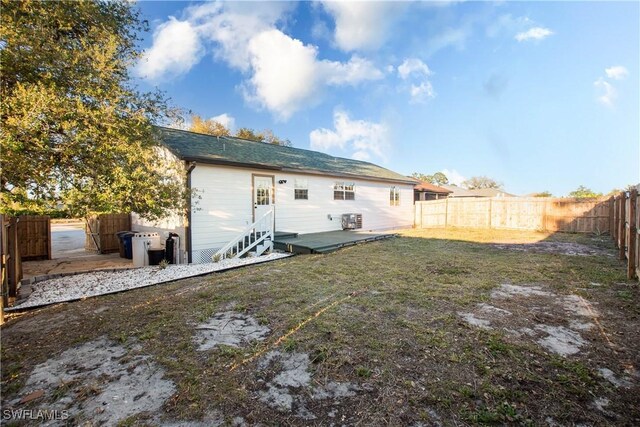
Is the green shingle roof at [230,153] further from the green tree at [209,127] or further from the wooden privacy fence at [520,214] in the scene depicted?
the green tree at [209,127]

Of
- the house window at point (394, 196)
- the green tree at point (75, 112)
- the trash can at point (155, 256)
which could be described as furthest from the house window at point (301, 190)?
the house window at point (394, 196)

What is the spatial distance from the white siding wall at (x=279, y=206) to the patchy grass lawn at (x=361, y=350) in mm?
3305

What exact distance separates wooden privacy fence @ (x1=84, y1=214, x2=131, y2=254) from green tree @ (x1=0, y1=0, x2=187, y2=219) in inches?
204

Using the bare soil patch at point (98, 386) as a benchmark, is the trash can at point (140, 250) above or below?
above

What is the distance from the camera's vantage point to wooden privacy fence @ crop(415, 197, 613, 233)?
1324 cm

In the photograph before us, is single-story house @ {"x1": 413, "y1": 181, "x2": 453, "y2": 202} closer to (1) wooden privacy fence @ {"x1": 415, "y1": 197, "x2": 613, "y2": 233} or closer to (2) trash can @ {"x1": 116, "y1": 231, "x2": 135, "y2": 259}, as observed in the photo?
(1) wooden privacy fence @ {"x1": 415, "y1": 197, "x2": 613, "y2": 233}

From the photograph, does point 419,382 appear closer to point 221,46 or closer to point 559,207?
point 221,46

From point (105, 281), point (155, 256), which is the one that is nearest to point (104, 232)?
point (155, 256)

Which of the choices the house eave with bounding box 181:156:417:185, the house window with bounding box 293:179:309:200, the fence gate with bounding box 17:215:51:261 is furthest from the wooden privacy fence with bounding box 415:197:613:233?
the fence gate with bounding box 17:215:51:261

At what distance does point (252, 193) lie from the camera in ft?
32.0

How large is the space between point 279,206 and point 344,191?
13.1 feet

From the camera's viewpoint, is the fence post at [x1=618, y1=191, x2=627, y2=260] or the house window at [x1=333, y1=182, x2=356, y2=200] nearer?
the fence post at [x1=618, y1=191, x2=627, y2=260]

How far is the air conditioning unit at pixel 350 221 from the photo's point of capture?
13.2m

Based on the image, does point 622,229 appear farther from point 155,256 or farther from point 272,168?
point 155,256
